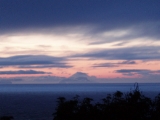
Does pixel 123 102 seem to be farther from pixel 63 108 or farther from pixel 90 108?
pixel 63 108

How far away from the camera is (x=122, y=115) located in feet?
94.9

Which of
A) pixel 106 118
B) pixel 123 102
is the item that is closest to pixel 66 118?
pixel 106 118

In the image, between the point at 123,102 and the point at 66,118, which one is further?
the point at 123,102

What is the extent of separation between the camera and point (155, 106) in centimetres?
3122

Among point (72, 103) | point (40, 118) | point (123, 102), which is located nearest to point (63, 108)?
point (72, 103)

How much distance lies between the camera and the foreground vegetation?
2897 centimetres

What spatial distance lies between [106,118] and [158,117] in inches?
174

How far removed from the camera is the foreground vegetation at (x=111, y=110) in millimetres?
28969

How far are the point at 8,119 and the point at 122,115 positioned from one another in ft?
31.8

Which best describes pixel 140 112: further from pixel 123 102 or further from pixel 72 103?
pixel 72 103

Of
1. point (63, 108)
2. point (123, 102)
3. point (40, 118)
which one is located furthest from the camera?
point (40, 118)

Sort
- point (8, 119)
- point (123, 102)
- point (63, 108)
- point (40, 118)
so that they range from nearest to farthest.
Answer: point (8, 119) < point (63, 108) < point (123, 102) < point (40, 118)

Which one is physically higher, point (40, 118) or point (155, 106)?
point (155, 106)

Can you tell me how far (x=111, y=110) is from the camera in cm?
2978
